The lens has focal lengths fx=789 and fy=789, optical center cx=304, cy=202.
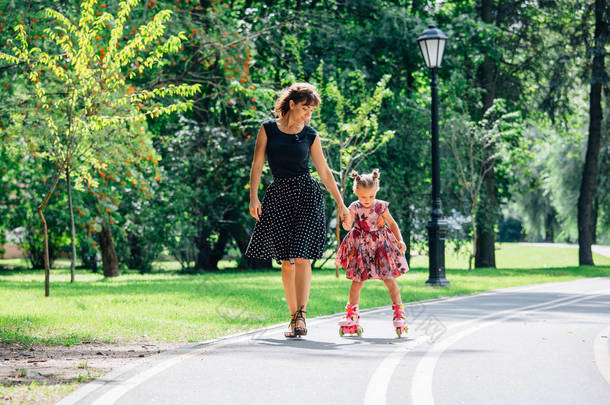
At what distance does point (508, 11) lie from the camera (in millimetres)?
25000

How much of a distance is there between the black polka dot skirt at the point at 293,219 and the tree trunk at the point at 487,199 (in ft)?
60.0

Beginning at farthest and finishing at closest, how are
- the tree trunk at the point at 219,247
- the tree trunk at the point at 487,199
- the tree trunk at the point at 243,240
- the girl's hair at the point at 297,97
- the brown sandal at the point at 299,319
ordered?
the tree trunk at the point at 219,247
the tree trunk at the point at 487,199
the tree trunk at the point at 243,240
the brown sandal at the point at 299,319
the girl's hair at the point at 297,97

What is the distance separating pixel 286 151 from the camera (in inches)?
270

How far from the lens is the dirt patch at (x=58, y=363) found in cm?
518

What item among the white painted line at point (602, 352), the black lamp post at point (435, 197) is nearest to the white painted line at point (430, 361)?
the white painted line at point (602, 352)

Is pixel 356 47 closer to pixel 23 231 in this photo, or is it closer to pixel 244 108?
pixel 244 108

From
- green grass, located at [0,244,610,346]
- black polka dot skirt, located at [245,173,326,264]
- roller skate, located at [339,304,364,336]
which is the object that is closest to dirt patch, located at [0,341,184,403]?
green grass, located at [0,244,610,346]

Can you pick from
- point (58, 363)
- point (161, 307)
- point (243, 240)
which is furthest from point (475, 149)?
point (58, 363)

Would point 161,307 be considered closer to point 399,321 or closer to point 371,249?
point 371,249

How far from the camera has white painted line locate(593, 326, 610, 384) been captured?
227 inches

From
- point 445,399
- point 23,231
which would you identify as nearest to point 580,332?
point 445,399

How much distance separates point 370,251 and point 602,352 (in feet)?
7.20

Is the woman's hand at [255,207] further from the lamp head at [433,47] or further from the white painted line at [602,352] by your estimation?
the lamp head at [433,47]

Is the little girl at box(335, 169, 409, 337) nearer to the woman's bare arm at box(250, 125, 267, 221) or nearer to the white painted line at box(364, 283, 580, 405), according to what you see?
the white painted line at box(364, 283, 580, 405)
